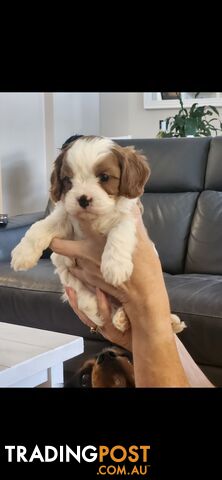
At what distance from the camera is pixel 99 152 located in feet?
4.88

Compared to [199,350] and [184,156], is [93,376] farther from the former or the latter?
[184,156]

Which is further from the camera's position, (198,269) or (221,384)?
(198,269)

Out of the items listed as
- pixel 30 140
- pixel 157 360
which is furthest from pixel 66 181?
pixel 30 140

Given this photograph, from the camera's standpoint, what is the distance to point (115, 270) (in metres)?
1.49

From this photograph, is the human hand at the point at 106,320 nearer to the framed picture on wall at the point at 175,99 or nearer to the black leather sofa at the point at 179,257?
the black leather sofa at the point at 179,257

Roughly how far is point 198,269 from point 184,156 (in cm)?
74

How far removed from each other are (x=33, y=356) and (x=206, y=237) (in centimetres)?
164

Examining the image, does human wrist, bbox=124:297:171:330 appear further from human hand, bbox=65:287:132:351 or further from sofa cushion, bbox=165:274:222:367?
sofa cushion, bbox=165:274:222:367

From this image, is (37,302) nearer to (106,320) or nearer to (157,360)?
(106,320)
